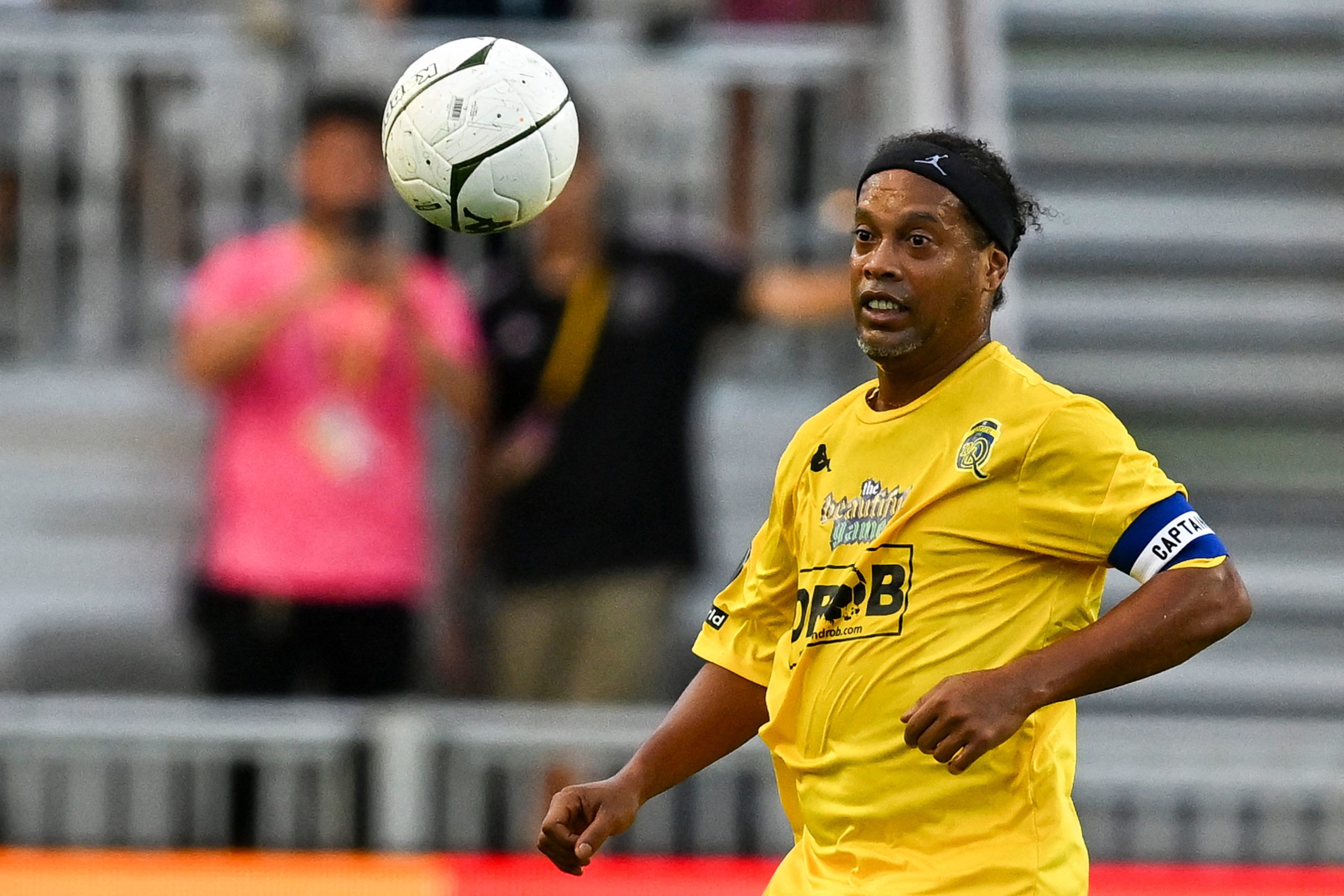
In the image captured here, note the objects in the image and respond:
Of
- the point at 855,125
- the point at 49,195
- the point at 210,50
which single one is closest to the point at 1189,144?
the point at 855,125

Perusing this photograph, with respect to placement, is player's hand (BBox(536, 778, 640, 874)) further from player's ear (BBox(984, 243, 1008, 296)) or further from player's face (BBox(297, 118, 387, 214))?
player's face (BBox(297, 118, 387, 214))

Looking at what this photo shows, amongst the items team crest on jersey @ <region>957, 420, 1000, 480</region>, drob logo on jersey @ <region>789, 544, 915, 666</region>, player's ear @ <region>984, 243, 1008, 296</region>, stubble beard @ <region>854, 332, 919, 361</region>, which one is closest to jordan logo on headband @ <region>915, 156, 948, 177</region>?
player's ear @ <region>984, 243, 1008, 296</region>

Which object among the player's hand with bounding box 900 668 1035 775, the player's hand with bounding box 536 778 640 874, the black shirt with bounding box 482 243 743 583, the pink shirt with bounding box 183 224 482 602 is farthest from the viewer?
the black shirt with bounding box 482 243 743 583

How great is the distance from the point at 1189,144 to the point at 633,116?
2.41 m

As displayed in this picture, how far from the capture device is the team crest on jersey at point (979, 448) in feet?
12.2

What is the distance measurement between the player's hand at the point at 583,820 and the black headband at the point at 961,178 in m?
1.31

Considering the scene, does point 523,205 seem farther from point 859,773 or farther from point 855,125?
point 855,125

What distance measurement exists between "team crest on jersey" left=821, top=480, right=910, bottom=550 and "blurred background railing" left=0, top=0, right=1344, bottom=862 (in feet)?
11.9

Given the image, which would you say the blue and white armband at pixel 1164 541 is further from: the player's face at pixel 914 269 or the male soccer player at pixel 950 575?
the player's face at pixel 914 269

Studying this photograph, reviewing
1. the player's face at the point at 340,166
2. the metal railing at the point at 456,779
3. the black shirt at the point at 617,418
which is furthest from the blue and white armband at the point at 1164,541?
the player's face at the point at 340,166

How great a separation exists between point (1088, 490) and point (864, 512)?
1.54ft

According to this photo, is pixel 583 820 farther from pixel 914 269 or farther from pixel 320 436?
pixel 320 436

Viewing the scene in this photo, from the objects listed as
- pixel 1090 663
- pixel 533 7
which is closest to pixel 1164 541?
pixel 1090 663

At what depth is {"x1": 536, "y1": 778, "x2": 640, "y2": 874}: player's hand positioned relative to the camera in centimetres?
391
